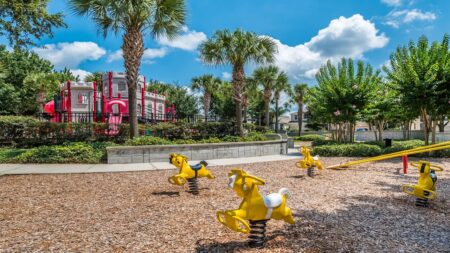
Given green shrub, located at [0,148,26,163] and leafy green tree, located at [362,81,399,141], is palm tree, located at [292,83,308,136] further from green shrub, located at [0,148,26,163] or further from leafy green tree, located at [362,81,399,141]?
green shrub, located at [0,148,26,163]

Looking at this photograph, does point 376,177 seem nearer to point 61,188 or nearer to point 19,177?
point 61,188

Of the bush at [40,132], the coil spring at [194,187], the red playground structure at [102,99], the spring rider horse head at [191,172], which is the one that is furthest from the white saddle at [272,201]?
the red playground structure at [102,99]

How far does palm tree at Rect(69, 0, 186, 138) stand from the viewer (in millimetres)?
11789

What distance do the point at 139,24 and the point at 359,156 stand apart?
11.8 metres

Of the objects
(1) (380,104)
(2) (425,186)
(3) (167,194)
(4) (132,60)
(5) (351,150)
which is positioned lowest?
(3) (167,194)

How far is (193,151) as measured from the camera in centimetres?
1245

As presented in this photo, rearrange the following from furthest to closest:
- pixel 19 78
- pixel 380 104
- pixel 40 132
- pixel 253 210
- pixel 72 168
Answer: pixel 19 78, pixel 380 104, pixel 40 132, pixel 72 168, pixel 253 210

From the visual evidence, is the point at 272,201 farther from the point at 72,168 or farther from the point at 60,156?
the point at 60,156

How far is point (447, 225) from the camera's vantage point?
439cm

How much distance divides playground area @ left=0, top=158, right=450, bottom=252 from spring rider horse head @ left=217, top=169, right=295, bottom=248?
246 millimetres

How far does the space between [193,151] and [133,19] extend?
20.1ft

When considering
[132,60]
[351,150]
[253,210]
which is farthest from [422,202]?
[132,60]

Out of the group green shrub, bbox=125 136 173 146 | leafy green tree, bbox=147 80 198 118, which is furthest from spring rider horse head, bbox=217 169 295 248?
leafy green tree, bbox=147 80 198 118

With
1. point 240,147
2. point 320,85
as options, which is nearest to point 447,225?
point 240,147
